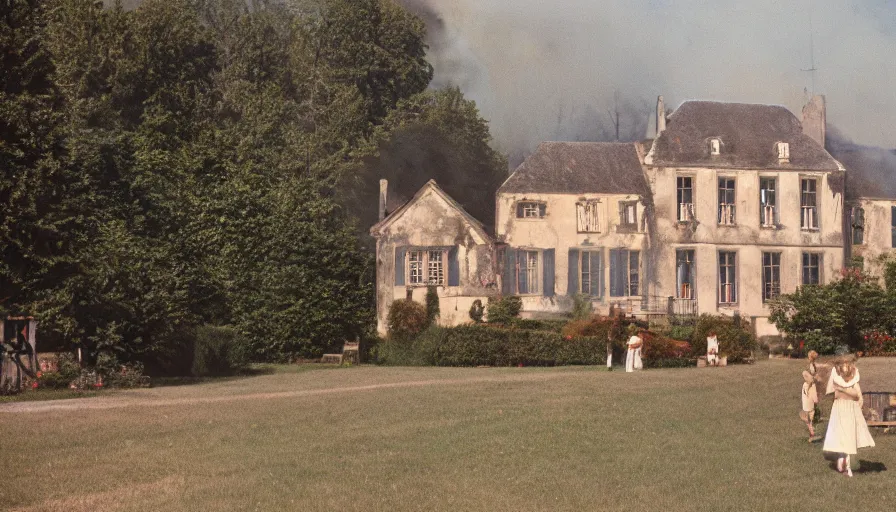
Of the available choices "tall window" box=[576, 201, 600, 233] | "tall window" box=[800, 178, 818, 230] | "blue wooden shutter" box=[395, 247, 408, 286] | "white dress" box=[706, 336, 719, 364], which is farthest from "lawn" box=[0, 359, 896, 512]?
"tall window" box=[800, 178, 818, 230]

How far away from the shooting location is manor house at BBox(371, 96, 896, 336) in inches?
2159

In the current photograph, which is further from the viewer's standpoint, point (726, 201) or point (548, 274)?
point (726, 201)

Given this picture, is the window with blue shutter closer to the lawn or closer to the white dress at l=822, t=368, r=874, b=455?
the lawn

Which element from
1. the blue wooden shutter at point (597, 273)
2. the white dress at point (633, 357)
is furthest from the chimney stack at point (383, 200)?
the white dress at point (633, 357)

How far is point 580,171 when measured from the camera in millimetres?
57375

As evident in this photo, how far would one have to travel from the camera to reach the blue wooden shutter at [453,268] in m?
54.5

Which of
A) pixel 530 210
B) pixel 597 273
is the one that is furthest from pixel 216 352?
pixel 597 273

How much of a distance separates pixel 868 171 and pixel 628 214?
12462 mm

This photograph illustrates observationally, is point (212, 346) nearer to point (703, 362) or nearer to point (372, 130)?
point (703, 362)

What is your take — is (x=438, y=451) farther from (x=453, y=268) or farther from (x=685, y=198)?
(x=685, y=198)

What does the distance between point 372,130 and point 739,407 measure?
46212 millimetres

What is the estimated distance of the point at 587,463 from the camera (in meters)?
19.6

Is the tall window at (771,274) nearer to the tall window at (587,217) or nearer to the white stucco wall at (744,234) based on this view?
the white stucco wall at (744,234)

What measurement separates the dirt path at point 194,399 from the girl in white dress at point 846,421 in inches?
583
